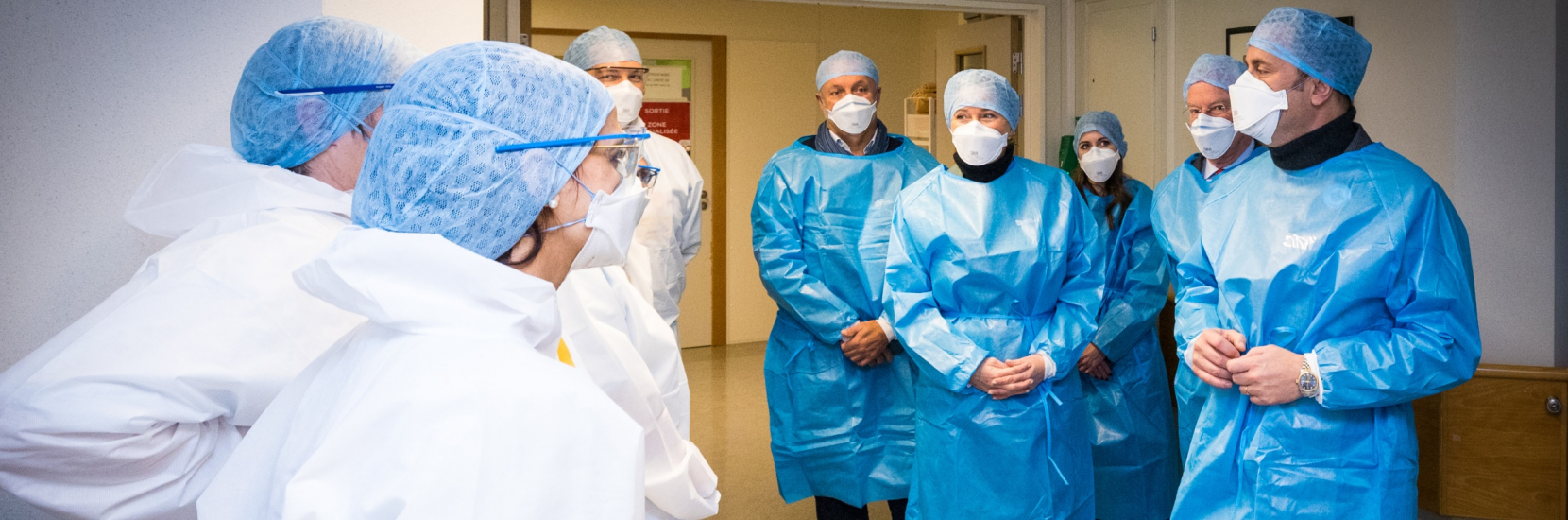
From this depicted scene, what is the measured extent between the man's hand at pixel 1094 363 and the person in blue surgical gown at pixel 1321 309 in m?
0.84

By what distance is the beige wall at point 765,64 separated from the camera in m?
5.65

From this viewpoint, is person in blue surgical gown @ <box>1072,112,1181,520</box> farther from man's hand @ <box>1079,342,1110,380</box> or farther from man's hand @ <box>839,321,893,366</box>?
man's hand @ <box>839,321,893,366</box>

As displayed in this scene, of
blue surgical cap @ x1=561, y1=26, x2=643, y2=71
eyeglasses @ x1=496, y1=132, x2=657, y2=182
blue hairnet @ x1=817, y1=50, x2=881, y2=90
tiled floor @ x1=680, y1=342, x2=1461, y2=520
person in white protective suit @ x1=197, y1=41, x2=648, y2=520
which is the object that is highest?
blue surgical cap @ x1=561, y1=26, x2=643, y2=71

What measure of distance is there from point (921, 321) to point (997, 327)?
0.57 ft

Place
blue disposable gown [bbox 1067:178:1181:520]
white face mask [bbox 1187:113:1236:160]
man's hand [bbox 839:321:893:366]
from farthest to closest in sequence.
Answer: blue disposable gown [bbox 1067:178:1181:520] → man's hand [bbox 839:321:893:366] → white face mask [bbox 1187:113:1236:160]

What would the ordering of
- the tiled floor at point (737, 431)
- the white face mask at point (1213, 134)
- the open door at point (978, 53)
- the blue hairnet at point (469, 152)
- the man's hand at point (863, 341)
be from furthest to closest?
1. the open door at point (978, 53)
2. the tiled floor at point (737, 431)
3. the man's hand at point (863, 341)
4. the white face mask at point (1213, 134)
5. the blue hairnet at point (469, 152)

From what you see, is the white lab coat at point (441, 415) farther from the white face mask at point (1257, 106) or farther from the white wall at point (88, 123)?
the white face mask at point (1257, 106)

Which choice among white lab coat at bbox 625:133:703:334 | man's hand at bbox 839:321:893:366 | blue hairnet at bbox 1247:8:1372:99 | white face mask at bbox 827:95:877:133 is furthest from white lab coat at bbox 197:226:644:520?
white face mask at bbox 827:95:877:133

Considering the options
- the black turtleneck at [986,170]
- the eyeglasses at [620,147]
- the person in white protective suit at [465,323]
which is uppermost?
the black turtleneck at [986,170]

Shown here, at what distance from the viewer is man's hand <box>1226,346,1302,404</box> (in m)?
1.78

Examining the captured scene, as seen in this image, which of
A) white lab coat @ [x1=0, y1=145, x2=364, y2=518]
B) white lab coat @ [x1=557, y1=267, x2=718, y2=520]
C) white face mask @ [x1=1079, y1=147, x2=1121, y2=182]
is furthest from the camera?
white face mask @ [x1=1079, y1=147, x2=1121, y2=182]

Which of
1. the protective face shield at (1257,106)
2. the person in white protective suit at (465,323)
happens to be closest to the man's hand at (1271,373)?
the protective face shield at (1257,106)

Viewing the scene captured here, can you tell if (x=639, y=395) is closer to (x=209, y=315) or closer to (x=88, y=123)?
(x=209, y=315)

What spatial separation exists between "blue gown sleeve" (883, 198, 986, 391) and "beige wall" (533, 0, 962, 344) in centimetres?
342
